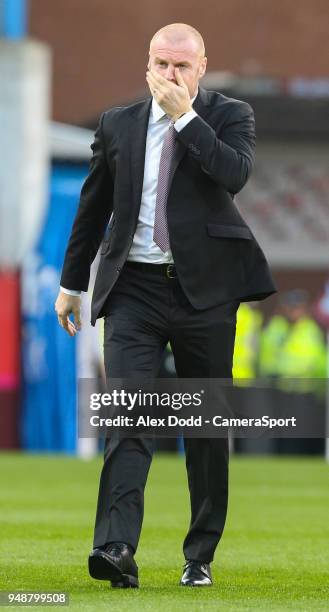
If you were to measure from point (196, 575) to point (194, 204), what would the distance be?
4.80ft

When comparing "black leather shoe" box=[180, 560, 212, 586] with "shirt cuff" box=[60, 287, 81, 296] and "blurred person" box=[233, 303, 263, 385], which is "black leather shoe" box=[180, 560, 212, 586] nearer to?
"shirt cuff" box=[60, 287, 81, 296]

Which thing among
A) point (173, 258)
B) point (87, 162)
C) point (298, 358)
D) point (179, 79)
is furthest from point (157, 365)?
point (298, 358)

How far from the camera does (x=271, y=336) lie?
22.1 metres

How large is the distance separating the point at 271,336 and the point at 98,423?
15173 millimetres

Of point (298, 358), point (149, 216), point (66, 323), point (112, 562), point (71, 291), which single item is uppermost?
point (149, 216)

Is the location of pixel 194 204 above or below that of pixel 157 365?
above

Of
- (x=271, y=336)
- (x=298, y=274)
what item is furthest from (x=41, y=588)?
(x=298, y=274)

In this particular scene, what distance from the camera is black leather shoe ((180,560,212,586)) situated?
23.0 ft

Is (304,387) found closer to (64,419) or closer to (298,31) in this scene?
(64,419)

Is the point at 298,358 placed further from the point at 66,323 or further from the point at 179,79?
the point at 179,79

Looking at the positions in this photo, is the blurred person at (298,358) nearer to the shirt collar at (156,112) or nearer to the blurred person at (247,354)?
the blurred person at (247,354)

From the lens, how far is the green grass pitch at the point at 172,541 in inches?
261

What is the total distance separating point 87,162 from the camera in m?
20.2

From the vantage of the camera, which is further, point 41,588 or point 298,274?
point 298,274
